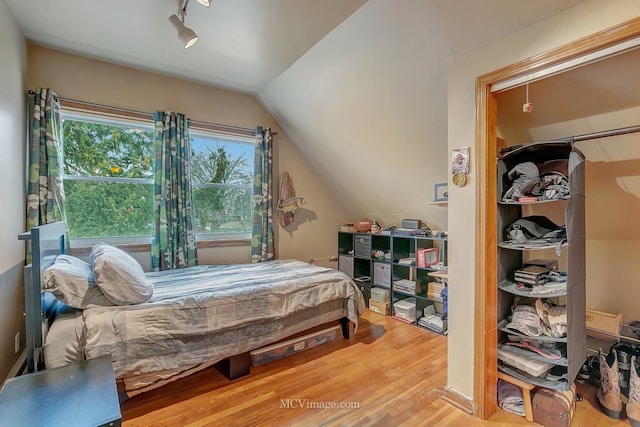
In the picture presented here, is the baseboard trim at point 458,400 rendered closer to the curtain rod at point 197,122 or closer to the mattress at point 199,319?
the mattress at point 199,319

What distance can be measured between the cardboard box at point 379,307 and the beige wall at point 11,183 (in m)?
3.19

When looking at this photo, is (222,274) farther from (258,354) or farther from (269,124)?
(269,124)

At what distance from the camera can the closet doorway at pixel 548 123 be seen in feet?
5.08

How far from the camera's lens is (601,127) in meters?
1.84

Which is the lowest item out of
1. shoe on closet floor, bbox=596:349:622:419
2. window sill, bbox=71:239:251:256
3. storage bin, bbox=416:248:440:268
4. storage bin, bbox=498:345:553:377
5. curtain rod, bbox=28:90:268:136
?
shoe on closet floor, bbox=596:349:622:419

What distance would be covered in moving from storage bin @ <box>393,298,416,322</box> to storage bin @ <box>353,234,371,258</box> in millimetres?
686

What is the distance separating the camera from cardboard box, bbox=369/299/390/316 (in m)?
3.46

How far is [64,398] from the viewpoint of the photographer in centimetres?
116

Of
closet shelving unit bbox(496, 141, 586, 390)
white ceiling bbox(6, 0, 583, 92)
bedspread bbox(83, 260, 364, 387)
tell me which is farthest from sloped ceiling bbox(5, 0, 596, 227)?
bedspread bbox(83, 260, 364, 387)

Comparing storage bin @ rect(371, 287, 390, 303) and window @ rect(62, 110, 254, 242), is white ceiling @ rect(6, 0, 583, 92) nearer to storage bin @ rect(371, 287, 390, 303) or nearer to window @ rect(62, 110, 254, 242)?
window @ rect(62, 110, 254, 242)

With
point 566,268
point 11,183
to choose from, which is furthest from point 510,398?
point 11,183

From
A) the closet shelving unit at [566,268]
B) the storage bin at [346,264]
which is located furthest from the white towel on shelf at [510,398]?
the storage bin at [346,264]

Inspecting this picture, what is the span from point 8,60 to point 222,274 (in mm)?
2124

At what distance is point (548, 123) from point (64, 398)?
3.08 meters
